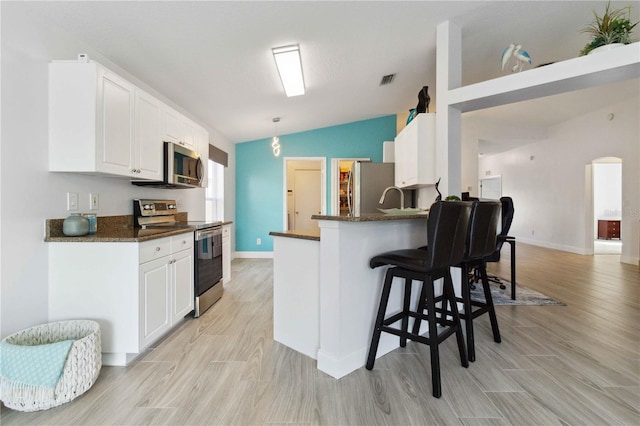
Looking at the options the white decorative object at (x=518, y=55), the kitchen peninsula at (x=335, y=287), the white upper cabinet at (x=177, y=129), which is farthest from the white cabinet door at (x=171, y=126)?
the white decorative object at (x=518, y=55)

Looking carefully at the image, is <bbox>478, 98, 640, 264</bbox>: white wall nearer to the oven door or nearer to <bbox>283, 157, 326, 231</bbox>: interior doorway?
<bbox>283, 157, 326, 231</bbox>: interior doorway

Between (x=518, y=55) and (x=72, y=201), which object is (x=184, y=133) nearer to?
(x=72, y=201)

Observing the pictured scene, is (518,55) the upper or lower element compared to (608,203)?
upper

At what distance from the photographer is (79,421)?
142cm

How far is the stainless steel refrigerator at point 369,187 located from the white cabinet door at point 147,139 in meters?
2.53

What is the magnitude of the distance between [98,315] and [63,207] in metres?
0.78

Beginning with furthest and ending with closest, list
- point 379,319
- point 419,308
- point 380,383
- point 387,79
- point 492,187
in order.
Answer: point 492,187
point 387,79
point 419,308
point 379,319
point 380,383

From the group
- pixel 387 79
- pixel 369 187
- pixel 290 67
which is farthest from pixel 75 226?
pixel 387 79

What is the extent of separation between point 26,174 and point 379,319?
91.4 inches

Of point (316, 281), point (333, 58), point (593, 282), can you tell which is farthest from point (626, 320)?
point (333, 58)

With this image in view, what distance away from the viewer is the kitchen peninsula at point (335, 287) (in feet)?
5.92

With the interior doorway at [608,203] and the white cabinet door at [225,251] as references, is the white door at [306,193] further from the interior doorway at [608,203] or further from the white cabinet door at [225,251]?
the interior doorway at [608,203]

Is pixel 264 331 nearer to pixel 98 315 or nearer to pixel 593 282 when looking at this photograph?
pixel 98 315

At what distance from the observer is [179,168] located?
291 centimetres
